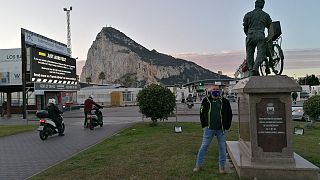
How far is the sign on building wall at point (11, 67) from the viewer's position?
31016 mm

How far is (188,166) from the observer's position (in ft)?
23.9

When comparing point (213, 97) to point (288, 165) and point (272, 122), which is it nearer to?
point (272, 122)

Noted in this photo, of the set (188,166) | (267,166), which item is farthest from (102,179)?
(267,166)

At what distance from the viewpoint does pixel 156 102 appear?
16.1m

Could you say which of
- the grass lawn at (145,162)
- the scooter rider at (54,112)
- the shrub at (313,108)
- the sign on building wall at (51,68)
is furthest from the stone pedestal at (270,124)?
the sign on building wall at (51,68)

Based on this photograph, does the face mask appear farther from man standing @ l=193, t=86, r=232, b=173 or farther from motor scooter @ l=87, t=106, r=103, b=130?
motor scooter @ l=87, t=106, r=103, b=130

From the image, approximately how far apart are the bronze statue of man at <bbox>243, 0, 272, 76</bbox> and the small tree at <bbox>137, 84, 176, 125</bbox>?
8.52m

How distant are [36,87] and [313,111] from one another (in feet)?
65.6

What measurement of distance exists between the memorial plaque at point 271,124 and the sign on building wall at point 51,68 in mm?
23691

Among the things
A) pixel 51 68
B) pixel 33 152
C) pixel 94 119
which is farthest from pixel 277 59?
pixel 51 68

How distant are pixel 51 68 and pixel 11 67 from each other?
3865 mm

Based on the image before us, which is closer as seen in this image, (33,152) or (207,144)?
(207,144)

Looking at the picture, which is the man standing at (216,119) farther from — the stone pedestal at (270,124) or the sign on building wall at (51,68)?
the sign on building wall at (51,68)

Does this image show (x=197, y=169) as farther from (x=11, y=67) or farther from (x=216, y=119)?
(x=11, y=67)
